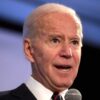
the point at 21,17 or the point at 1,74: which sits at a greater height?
the point at 21,17

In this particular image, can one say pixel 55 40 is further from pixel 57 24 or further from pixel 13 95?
pixel 13 95

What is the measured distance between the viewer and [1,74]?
197 centimetres

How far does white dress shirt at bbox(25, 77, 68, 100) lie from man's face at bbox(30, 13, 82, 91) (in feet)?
0.04

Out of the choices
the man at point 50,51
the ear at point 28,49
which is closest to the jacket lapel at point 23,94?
the man at point 50,51

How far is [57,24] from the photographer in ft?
3.89

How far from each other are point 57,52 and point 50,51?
0.08 ft

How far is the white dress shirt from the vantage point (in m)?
1.19

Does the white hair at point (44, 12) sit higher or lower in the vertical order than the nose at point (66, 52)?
higher

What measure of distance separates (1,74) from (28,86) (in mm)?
755

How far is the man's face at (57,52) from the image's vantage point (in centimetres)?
116

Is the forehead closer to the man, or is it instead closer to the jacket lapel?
the man

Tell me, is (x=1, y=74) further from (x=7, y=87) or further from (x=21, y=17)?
(x=21, y=17)

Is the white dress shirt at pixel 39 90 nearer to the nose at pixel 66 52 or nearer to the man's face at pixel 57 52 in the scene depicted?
the man's face at pixel 57 52

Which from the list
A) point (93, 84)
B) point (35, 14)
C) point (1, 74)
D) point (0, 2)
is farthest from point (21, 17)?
point (35, 14)
